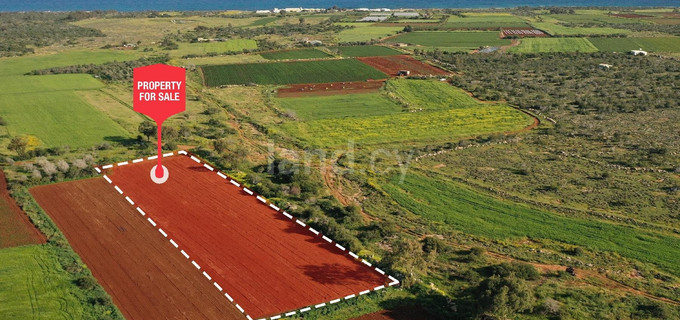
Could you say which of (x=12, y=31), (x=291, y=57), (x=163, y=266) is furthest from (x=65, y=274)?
(x=12, y=31)

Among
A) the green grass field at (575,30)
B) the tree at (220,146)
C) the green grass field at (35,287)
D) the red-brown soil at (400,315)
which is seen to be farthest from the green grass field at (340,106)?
the green grass field at (575,30)

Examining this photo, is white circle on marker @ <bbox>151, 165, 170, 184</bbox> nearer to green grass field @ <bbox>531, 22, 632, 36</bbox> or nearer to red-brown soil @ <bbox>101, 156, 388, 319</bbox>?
red-brown soil @ <bbox>101, 156, 388, 319</bbox>

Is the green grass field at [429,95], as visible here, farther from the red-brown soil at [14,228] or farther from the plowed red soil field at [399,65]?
the red-brown soil at [14,228]

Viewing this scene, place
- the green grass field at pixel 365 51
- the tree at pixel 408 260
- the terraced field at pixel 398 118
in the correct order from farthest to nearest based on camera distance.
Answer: the green grass field at pixel 365 51, the terraced field at pixel 398 118, the tree at pixel 408 260

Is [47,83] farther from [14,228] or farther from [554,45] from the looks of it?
[554,45]

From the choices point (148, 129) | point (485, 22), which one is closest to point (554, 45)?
point (485, 22)

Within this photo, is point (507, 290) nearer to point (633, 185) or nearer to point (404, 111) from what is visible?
point (633, 185)
